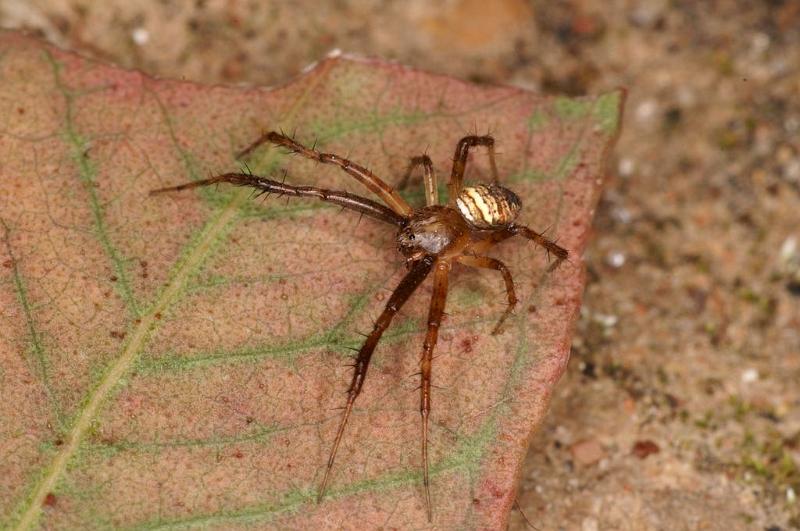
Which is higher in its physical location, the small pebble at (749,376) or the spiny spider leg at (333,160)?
the spiny spider leg at (333,160)

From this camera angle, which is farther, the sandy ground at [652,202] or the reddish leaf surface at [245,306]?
the sandy ground at [652,202]

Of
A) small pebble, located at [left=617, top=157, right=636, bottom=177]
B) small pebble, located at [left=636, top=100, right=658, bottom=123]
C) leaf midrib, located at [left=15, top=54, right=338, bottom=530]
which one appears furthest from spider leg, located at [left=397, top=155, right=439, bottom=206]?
small pebble, located at [left=636, top=100, right=658, bottom=123]

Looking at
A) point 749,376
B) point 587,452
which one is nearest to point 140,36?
point 587,452

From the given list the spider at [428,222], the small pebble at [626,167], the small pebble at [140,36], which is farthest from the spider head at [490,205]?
the small pebble at [140,36]

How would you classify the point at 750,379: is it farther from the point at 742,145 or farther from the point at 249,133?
the point at 249,133

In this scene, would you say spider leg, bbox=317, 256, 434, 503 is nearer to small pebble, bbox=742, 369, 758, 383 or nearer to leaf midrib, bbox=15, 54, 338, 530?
leaf midrib, bbox=15, 54, 338, 530

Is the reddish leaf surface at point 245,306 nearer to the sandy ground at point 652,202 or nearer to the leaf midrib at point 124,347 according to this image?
the leaf midrib at point 124,347

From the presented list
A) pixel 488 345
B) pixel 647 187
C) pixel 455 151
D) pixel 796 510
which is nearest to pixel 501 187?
pixel 455 151
